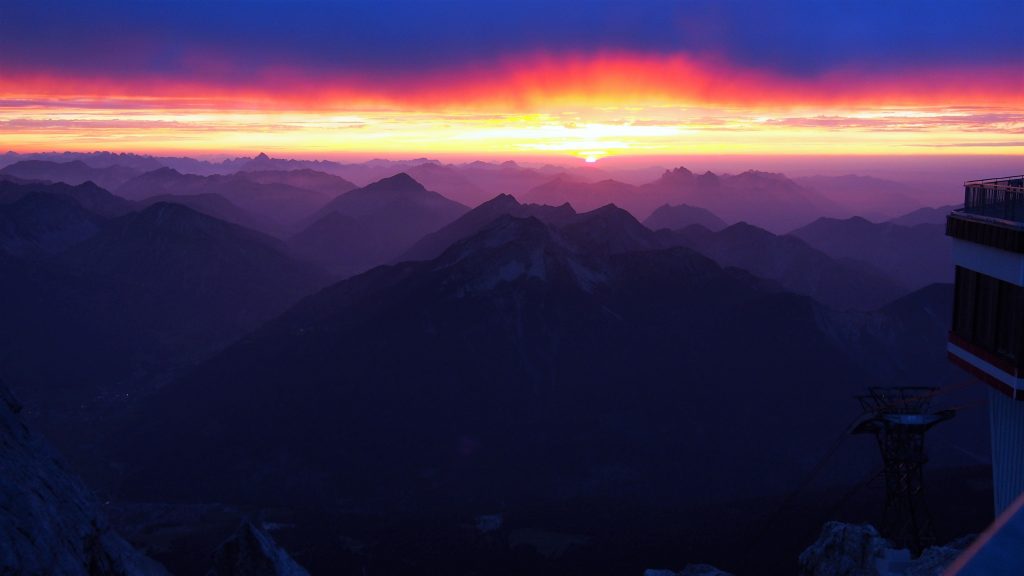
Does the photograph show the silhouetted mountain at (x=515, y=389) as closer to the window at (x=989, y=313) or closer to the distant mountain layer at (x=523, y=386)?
the distant mountain layer at (x=523, y=386)

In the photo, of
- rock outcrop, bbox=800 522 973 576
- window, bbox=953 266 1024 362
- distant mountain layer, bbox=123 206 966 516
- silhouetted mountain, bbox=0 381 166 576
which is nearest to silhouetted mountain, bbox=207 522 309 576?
silhouetted mountain, bbox=0 381 166 576

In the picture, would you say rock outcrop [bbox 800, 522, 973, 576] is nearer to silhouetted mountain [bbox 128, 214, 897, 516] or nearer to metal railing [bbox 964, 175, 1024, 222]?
metal railing [bbox 964, 175, 1024, 222]

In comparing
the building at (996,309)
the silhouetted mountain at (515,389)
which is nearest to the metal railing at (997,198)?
the building at (996,309)

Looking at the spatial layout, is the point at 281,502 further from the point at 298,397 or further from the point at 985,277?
the point at 985,277

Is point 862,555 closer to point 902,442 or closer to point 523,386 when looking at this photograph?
point 902,442

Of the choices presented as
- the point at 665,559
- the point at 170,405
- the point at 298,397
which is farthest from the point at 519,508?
the point at 170,405

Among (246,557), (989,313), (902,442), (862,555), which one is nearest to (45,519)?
(246,557)
